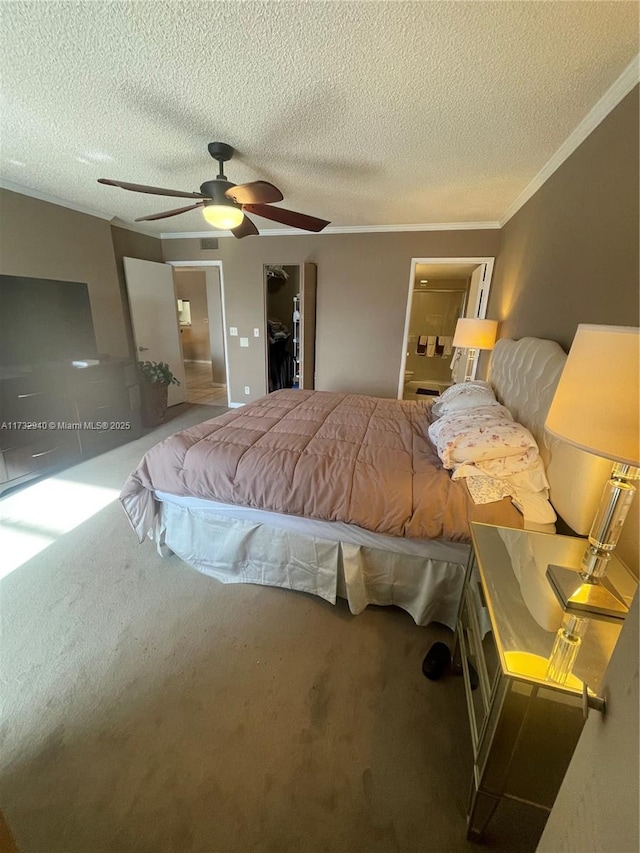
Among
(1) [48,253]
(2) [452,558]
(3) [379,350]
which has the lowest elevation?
(2) [452,558]

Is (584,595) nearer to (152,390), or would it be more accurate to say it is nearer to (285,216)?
(285,216)

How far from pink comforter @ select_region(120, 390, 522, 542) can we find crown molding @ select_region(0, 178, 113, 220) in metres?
2.89

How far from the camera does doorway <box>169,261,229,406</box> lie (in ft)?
18.5

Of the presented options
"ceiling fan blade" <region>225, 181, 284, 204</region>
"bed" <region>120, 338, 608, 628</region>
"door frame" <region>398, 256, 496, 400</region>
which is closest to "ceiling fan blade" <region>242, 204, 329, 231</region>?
"ceiling fan blade" <region>225, 181, 284, 204</region>

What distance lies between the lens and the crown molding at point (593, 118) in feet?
4.39

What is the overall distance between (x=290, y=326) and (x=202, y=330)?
3068 millimetres

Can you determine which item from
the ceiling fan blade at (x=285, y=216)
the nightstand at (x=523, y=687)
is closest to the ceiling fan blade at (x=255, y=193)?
the ceiling fan blade at (x=285, y=216)

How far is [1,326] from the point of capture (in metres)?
2.71

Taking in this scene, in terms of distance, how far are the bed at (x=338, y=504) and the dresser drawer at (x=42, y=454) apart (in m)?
1.53

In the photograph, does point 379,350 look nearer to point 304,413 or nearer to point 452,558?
point 304,413

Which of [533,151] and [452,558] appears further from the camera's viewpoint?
[533,151]

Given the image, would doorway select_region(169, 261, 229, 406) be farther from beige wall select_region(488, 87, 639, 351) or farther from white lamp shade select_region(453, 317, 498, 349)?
beige wall select_region(488, 87, 639, 351)

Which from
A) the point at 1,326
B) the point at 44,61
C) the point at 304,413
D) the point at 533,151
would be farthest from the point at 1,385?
the point at 533,151

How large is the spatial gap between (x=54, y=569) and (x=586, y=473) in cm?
268
